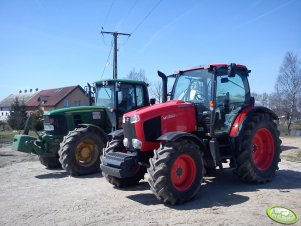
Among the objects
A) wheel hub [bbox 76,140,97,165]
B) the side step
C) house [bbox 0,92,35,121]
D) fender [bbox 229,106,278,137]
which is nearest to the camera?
the side step

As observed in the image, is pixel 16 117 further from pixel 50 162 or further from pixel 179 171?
pixel 179 171

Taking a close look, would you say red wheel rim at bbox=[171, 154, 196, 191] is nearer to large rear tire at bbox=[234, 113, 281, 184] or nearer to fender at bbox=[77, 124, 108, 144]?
large rear tire at bbox=[234, 113, 281, 184]

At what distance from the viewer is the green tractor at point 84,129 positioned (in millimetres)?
9703

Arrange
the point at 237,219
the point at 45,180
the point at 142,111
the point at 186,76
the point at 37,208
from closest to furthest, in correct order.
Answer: the point at 237,219, the point at 37,208, the point at 142,111, the point at 186,76, the point at 45,180

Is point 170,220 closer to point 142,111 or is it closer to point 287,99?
point 142,111

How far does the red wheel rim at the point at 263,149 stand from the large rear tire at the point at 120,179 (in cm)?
271

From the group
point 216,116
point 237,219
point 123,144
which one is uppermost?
point 216,116

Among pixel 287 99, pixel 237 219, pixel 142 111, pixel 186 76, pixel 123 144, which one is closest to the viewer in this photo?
pixel 237 219

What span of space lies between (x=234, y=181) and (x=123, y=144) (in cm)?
290

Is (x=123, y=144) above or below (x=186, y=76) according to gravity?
below

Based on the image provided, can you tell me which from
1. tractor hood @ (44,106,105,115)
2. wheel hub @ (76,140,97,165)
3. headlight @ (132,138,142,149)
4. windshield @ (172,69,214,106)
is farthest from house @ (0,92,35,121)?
headlight @ (132,138,142,149)

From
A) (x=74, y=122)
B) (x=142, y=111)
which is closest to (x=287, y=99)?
(x=74, y=122)

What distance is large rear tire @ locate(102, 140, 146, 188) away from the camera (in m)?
7.56

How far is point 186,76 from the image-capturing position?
828 centimetres
